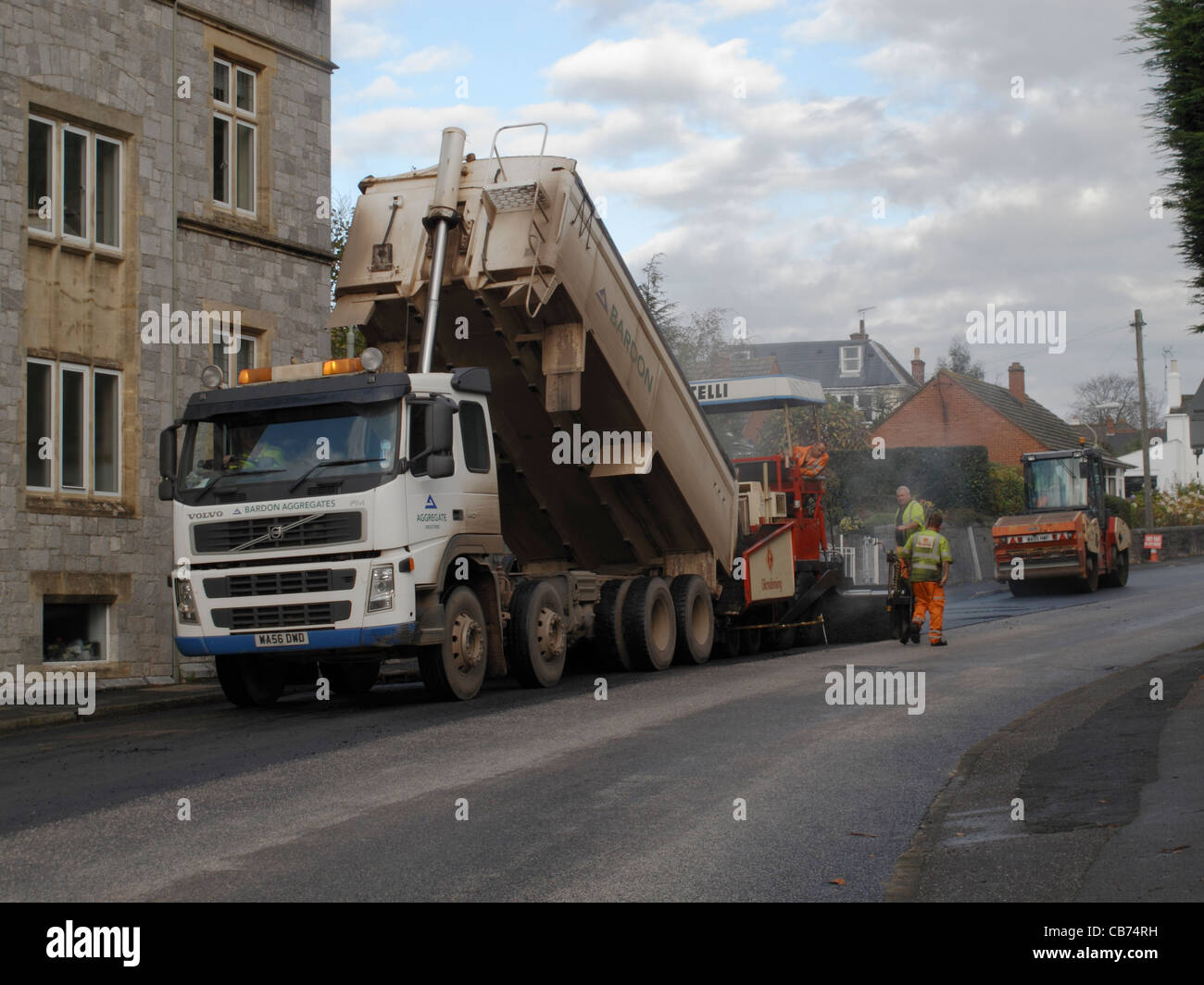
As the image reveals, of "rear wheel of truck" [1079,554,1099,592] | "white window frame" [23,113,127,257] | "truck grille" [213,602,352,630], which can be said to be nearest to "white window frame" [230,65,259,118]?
"white window frame" [23,113,127,257]

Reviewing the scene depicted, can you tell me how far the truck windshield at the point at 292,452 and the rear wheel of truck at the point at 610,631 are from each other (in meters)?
3.93

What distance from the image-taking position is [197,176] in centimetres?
1725

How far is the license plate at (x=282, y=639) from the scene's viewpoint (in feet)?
37.2

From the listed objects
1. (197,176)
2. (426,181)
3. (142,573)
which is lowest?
(142,573)

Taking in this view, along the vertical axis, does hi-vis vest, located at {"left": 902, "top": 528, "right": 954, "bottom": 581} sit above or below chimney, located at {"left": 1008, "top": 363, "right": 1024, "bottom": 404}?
below

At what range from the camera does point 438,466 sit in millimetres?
11453

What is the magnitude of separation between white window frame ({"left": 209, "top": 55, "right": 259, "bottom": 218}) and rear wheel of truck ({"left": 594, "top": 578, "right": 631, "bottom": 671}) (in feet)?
24.0

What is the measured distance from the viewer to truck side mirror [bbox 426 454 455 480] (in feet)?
37.6

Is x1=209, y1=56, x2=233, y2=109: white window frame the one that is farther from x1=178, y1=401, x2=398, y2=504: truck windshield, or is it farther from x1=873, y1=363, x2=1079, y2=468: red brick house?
x1=873, y1=363, x2=1079, y2=468: red brick house

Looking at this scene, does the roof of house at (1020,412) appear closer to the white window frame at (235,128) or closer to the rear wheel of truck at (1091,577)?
the rear wheel of truck at (1091,577)

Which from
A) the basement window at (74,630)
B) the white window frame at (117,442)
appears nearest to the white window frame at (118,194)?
the white window frame at (117,442)
